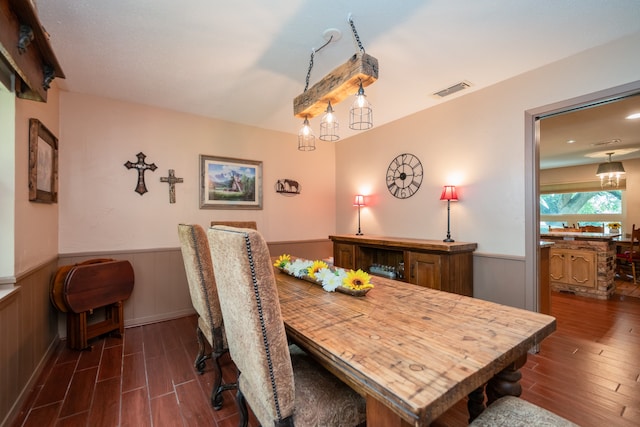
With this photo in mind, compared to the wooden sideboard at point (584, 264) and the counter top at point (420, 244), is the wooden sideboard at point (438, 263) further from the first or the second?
the wooden sideboard at point (584, 264)

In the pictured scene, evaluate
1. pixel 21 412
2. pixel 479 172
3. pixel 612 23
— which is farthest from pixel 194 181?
pixel 612 23

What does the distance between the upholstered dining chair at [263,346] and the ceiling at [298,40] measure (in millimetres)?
1568

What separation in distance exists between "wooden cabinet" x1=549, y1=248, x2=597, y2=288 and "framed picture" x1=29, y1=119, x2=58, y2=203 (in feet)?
19.3

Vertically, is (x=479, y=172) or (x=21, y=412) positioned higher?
(x=479, y=172)

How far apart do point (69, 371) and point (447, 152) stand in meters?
4.10

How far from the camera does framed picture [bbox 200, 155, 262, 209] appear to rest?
3605mm

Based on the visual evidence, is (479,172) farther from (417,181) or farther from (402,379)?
(402,379)

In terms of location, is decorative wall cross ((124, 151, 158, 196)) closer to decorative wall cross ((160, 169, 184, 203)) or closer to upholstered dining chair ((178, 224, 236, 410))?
decorative wall cross ((160, 169, 184, 203))

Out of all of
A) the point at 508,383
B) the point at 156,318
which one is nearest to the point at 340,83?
the point at 508,383

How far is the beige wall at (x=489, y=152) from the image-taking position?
2186 millimetres

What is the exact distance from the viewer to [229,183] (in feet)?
12.4

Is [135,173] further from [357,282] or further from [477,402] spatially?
[477,402]

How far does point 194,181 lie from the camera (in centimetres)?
355

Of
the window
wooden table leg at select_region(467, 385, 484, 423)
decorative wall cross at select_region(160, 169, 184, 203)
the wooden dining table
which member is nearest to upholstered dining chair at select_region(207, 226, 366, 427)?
the wooden dining table
